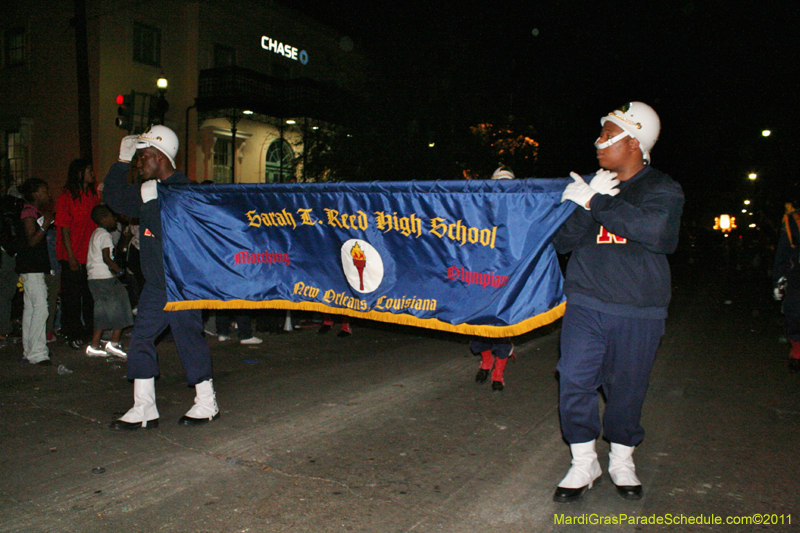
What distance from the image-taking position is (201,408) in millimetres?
4578

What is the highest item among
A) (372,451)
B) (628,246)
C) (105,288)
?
(628,246)

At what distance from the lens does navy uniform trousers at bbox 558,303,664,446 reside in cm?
332

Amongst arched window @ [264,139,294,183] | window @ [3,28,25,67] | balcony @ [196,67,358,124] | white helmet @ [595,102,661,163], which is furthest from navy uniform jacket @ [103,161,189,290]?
window @ [3,28,25,67]

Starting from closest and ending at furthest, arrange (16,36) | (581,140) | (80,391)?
(80,391)
(581,140)
(16,36)

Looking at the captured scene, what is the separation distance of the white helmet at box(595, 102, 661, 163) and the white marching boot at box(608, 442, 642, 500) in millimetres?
1704

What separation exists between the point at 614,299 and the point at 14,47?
26280mm

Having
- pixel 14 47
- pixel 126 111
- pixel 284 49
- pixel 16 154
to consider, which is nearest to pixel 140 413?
pixel 126 111

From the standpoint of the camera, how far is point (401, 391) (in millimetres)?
5656

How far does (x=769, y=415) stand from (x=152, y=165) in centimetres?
540

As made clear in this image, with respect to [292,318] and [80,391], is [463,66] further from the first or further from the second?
[80,391]

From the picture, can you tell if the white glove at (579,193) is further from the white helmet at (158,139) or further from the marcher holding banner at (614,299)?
the white helmet at (158,139)

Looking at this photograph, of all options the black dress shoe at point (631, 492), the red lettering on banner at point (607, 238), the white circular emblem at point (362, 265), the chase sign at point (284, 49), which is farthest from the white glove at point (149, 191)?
the chase sign at point (284, 49)

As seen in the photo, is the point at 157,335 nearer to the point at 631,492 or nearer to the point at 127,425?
the point at 127,425

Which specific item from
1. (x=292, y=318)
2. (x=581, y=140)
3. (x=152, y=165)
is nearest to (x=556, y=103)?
(x=581, y=140)
